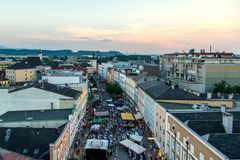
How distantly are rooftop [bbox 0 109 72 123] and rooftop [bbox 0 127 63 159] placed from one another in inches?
243

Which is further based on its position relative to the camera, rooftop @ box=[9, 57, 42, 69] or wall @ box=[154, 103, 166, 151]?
rooftop @ box=[9, 57, 42, 69]

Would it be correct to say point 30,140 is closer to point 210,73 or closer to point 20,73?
point 210,73

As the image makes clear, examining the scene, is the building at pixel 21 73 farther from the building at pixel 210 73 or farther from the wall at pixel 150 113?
the wall at pixel 150 113

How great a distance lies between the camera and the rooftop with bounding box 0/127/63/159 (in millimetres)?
32675

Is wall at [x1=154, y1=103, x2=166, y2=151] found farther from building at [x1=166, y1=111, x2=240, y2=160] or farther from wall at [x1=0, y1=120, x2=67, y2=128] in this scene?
wall at [x1=0, y1=120, x2=67, y2=128]

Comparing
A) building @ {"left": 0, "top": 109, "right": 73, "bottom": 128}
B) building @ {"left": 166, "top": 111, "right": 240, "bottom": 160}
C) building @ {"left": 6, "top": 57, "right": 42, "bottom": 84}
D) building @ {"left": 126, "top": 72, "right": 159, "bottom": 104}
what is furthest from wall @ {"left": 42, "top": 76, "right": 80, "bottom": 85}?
building @ {"left": 6, "top": 57, "right": 42, "bottom": 84}

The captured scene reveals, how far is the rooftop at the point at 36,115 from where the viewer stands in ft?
138

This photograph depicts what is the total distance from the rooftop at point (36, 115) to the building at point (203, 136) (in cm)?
1399

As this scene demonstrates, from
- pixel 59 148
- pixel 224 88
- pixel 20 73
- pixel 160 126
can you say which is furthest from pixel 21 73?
pixel 59 148

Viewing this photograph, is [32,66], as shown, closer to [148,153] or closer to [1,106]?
[1,106]

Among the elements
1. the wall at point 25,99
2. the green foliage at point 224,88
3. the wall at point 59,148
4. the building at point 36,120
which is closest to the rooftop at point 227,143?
the wall at point 59,148

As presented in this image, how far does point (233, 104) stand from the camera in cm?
5297

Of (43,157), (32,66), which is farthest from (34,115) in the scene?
(32,66)

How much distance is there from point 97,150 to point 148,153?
26.7 feet
